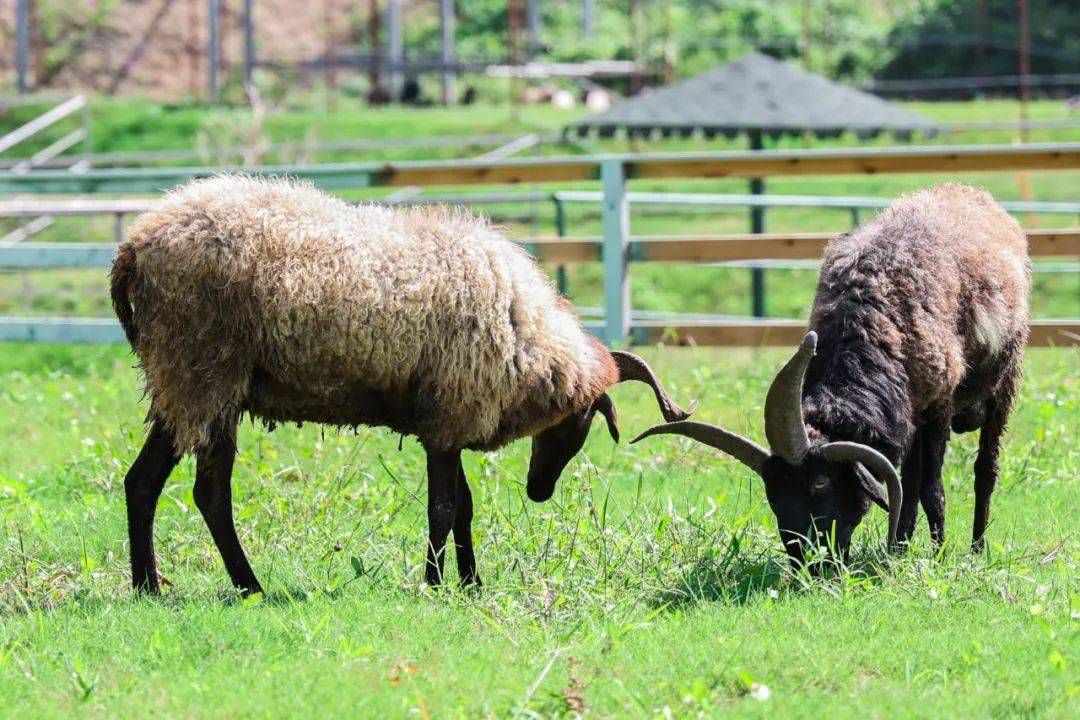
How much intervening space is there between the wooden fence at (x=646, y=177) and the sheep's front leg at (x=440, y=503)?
441cm

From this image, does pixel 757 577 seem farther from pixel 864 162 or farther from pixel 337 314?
pixel 864 162

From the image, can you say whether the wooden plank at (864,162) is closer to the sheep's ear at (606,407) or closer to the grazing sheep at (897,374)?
the grazing sheep at (897,374)

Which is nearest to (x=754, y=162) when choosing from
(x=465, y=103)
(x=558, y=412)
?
(x=558, y=412)

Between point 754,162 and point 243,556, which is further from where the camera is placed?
point 754,162

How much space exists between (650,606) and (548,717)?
1.30 meters

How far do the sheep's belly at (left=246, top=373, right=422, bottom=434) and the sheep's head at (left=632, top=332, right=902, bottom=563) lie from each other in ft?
3.36

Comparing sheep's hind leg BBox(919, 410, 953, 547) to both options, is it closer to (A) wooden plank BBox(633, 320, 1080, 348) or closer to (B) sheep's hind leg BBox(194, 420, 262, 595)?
(B) sheep's hind leg BBox(194, 420, 262, 595)

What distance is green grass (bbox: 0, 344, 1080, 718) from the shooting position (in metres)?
4.23

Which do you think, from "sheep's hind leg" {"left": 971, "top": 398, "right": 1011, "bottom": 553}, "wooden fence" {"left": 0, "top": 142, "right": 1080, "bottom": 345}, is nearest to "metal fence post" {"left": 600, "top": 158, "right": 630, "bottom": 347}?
"wooden fence" {"left": 0, "top": 142, "right": 1080, "bottom": 345}

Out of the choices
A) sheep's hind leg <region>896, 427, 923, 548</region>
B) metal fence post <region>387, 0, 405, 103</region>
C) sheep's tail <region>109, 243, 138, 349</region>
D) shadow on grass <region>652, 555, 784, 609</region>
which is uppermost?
metal fence post <region>387, 0, 405, 103</region>

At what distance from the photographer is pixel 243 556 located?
558 cm

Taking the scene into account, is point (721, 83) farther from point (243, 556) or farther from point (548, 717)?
point (548, 717)

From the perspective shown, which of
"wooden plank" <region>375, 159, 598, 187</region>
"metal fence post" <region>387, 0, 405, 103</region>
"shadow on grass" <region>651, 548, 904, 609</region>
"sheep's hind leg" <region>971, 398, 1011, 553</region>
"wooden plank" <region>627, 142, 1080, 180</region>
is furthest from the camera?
"metal fence post" <region>387, 0, 405, 103</region>

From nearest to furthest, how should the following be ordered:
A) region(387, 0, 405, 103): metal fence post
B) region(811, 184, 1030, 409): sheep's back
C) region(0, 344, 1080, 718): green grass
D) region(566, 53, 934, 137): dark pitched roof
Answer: region(0, 344, 1080, 718): green grass < region(811, 184, 1030, 409): sheep's back < region(566, 53, 934, 137): dark pitched roof < region(387, 0, 405, 103): metal fence post
